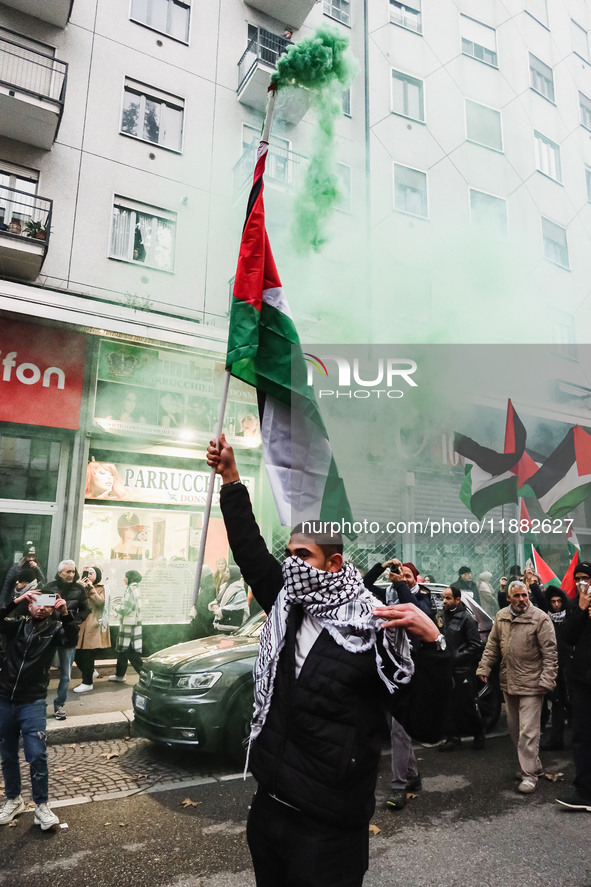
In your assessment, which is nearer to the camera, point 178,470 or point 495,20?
point 178,470


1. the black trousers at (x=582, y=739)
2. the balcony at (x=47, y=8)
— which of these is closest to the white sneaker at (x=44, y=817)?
the black trousers at (x=582, y=739)

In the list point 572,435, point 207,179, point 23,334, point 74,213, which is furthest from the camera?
point 207,179

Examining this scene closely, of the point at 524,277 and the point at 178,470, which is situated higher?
the point at 524,277

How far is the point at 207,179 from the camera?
1169 cm

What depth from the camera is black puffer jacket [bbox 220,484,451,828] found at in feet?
6.10

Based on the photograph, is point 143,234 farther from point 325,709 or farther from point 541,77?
point 325,709

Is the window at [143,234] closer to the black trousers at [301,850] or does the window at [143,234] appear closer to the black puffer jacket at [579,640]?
the black puffer jacket at [579,640]

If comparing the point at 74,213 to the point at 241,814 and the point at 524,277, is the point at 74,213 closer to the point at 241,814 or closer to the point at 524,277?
the point at 524,277

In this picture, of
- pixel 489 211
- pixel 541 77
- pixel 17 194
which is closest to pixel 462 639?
pixel 489 211

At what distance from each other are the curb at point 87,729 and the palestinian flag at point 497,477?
5793mm

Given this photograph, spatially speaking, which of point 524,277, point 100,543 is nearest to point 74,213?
point 100,543

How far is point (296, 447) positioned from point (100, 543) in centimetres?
795

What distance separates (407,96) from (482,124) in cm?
166

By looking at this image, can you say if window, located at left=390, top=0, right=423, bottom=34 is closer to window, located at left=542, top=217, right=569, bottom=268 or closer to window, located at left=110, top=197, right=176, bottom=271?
window, located at left=542, top=217, right=569, bottom=268
